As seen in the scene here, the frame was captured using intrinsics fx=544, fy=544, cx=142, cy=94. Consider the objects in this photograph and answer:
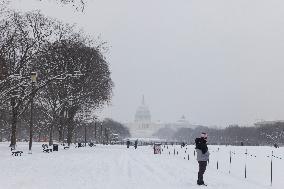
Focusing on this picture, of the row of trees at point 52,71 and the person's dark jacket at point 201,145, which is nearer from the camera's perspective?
the person's dark jacket at point 201,145

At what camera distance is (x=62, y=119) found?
217 ft

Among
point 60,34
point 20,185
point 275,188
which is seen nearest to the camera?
point 20,185

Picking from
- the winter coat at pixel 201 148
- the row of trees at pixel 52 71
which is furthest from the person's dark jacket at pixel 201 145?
the row of trees at pixel 52 71

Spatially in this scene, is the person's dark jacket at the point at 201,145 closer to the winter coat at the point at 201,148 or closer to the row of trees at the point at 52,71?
the winter coat at the point at 201,148

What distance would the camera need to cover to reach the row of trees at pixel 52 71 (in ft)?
166

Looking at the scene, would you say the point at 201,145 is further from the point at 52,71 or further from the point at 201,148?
the point at 52,71

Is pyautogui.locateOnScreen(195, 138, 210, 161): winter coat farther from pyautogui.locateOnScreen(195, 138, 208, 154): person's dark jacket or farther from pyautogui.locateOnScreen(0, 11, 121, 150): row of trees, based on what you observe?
pyautogui.locateOnScreen(0, 11, 121, 150): row of trees

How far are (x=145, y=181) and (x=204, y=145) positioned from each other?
2433mm

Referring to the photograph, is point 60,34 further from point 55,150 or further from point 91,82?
point 55,150

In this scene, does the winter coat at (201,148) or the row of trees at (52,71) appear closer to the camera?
the winter coat at (201,148)

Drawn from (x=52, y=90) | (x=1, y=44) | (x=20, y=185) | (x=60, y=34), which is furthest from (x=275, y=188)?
(x=52, y=90)

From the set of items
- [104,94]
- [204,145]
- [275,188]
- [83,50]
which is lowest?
[275,188]

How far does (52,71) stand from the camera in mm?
59031

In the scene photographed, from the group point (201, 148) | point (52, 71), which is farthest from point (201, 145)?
point (52, 71)
